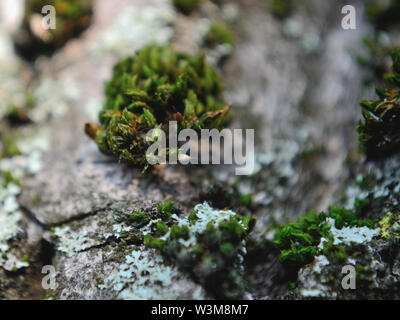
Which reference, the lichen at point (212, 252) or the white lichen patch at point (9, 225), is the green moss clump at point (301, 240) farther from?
the white lichen patch at point (9, 225)

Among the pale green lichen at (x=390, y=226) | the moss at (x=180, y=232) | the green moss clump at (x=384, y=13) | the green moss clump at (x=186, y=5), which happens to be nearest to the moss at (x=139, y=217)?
the moss at (x=180, y=232)

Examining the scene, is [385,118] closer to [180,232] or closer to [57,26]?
[180,232]

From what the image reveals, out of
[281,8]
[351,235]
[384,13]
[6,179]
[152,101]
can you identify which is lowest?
[351,235]

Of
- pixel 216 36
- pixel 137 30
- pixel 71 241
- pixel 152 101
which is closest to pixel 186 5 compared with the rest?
pixel 216 36

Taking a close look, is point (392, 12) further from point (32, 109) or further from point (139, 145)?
point (32, 109)

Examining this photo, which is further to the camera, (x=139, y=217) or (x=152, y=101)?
(x=152, y=101)

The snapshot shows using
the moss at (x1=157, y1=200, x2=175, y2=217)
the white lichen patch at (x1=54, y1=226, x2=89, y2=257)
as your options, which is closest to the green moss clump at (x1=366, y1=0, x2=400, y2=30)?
the moss at (x1=157, y1=200, x2=175, y2=217)
